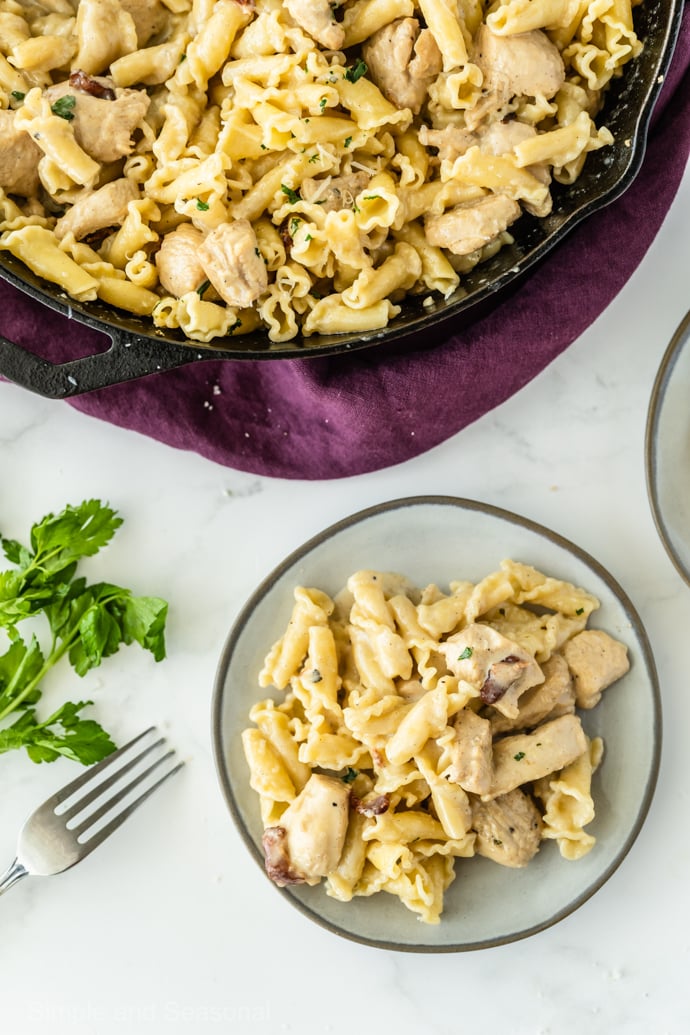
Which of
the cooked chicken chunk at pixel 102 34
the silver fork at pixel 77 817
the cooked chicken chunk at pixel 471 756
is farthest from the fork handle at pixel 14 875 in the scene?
the cooked chicken chunk at pixel 102 34

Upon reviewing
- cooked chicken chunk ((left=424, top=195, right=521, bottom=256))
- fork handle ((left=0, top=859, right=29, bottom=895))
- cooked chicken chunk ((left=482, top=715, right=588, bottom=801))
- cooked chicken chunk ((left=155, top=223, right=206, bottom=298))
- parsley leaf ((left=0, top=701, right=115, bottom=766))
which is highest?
cooked chicken chunk ((left=155, top=223, right=206, bottom=298))

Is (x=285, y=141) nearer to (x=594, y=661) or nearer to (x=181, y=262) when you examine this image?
(x=181, y=262)

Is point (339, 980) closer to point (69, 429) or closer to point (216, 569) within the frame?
point (216, 569)

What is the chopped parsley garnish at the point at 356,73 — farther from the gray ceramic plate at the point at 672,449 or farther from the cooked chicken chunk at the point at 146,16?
the gray ceramic plate at the point at 672,449

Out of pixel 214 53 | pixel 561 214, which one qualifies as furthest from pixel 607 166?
pixel 214 53

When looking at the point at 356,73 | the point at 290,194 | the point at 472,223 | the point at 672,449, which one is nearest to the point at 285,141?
the point at 290,194

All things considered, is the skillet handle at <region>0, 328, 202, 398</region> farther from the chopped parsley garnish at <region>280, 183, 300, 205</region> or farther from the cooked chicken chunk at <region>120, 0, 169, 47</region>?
the cooked chicken chunk at <region>120, 0, 169, 47</region>

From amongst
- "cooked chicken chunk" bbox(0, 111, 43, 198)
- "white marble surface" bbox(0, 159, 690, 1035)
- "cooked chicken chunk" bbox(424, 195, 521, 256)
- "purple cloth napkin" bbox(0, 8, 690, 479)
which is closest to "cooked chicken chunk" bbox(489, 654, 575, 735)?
"white marble surface" bbox(0, 159, 690, 1035)
